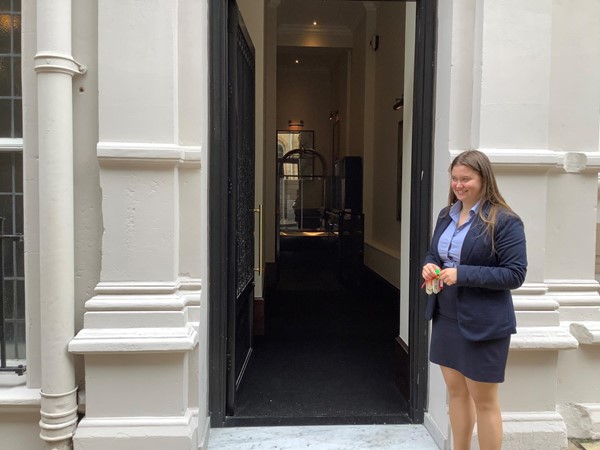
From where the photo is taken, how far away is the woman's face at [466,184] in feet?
6.68

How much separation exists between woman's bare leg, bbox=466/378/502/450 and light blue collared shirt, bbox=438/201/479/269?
55 centimetres

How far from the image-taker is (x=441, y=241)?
7.18ft

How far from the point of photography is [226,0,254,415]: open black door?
3004 millimetres

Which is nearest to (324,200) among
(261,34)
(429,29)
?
(261,34)

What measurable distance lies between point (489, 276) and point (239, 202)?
1955 mm

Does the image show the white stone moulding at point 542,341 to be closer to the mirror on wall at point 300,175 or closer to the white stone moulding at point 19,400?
the white stone moulding at point 19,400

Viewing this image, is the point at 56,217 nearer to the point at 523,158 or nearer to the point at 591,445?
the point at 523,158

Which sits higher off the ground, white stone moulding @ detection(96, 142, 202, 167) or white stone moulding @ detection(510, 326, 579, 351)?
white stone moulding @ detection(96, 142, 202, 167)

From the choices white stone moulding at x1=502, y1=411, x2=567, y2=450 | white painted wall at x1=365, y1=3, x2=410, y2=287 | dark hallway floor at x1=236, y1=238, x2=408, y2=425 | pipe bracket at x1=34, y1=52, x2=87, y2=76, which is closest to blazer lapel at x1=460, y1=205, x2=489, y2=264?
white stone moulding at x1=502, y1=411, x2=567, y2=450

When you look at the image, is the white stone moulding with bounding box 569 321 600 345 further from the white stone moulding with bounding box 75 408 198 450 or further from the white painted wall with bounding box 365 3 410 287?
the white painted wall with bounding box 365 3 410 287

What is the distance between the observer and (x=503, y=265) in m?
1.96

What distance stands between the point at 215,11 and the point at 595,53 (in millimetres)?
2264

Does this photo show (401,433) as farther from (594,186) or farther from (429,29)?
(429,29)

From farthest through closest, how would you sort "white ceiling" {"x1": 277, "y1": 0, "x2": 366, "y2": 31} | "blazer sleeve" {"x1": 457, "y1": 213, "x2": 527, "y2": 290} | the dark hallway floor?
"white ceiling" {"x1": 277, "y1": 0, "x2": 366, "y2": 31}
the dark hallway floor
"blazer sleeve" {"x1": 457, "y1": 213, "x2": 527, "y2": 290}
